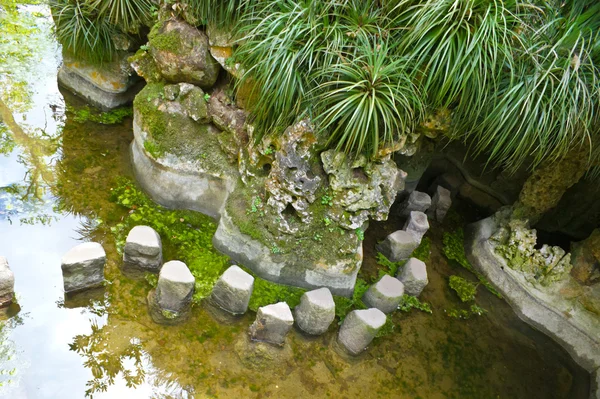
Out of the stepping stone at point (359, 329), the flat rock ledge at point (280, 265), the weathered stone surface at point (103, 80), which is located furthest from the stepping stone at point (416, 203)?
the weathered stone surface at point (103, 80)

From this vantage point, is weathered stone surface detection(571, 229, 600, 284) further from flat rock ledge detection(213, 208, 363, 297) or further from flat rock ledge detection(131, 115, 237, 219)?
flat rock ledge detection(131, 115, 237, 219)

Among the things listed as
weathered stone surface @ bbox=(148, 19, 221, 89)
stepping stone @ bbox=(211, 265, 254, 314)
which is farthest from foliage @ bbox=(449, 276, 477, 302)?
weathered stone surface @ bbox=(148, 19, 221, 89)

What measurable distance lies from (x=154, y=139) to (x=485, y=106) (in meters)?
3.38

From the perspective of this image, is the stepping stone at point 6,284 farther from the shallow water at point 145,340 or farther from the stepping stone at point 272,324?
the stepping stone at point 272,324

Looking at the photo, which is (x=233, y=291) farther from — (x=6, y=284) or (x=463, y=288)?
(x=463, y=288)

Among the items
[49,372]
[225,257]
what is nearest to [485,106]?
[225,257]

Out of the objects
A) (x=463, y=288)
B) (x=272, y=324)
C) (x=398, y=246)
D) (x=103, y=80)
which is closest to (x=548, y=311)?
(x=463, y=288)

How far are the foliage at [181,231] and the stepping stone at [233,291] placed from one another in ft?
0.63

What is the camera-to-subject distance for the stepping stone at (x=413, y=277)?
4.83 m

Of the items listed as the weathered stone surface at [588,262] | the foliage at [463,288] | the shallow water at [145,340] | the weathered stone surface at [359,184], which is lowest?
the shallow water at [145,340]

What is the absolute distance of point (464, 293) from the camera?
521 centimetres

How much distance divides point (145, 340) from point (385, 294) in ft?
7.68

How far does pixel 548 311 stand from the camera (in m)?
5.12

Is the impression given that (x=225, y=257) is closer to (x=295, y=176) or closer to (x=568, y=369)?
(x=295, y=176)
